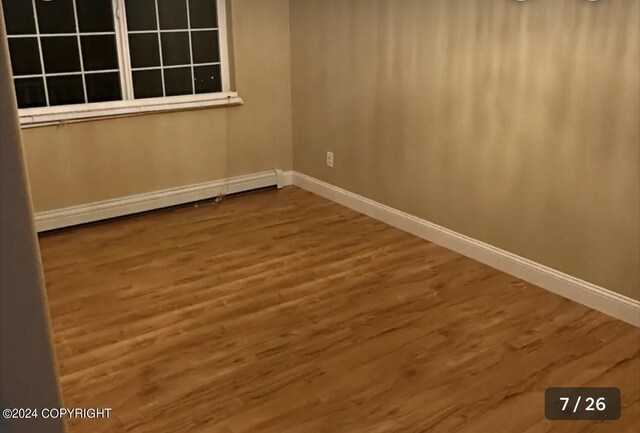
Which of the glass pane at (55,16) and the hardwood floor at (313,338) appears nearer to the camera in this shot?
the hardwood floor at (313,338)

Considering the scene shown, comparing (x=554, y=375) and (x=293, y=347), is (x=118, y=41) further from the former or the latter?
(x=554, y=375)

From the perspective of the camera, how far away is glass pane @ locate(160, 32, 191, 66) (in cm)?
456

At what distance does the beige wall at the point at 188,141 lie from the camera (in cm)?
425

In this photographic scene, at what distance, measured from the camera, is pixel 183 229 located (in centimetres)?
431

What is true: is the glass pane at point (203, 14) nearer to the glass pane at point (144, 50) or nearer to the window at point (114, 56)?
the window at point (114, 56)

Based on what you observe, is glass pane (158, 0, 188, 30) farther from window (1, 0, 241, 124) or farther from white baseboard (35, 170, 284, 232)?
white baseboard (35, 170, 284, 232)

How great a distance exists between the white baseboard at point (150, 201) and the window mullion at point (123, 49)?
752 millimetres

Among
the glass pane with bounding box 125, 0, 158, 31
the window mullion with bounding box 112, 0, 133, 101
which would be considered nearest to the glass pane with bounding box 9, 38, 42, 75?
the window mullion with bounding box 112, 0, 133, 101

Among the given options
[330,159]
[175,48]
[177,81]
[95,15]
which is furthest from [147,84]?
[330,159]

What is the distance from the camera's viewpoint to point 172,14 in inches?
179

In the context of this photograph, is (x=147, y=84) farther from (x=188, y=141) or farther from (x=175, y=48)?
(x=188, y=141)

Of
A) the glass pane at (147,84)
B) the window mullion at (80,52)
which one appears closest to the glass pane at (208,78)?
the glass pane at (147,84)

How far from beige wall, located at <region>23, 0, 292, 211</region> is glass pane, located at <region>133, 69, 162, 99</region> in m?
0.19

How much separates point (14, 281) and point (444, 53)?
10.7ft
